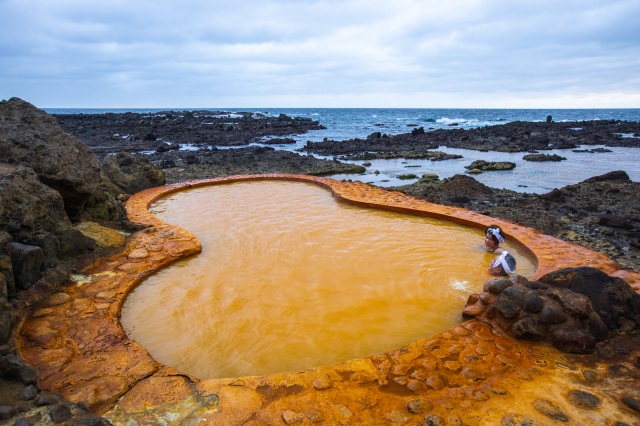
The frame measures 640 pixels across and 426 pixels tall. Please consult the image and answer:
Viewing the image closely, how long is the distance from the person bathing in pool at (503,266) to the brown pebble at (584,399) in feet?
7.00

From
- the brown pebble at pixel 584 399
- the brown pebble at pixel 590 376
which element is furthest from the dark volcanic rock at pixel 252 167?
the brown pebble at pixel 584 399

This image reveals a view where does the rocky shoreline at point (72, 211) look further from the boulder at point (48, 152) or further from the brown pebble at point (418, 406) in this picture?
the brown pebble at point (418, 406)

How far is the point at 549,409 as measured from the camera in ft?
8.43

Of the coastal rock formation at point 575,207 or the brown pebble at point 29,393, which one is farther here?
the coastal rock formation at point 575,207

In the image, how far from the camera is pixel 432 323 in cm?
387

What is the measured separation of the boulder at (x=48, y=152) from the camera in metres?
5.37

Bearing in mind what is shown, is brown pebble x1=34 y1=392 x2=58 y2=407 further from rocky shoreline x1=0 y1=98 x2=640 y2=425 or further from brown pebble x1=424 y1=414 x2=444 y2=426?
brown pebble x1=424 y1=414 x2=444 y2=426

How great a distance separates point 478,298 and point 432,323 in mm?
562

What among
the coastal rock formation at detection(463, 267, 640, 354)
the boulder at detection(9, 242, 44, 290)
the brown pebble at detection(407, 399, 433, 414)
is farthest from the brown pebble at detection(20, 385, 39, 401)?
the coastal rock formation at detection(463, 267, 640, 354)

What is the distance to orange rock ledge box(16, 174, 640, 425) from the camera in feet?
8.33

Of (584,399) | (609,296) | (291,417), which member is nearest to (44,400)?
(291,417)

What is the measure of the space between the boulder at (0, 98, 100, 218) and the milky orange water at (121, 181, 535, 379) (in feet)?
5.75

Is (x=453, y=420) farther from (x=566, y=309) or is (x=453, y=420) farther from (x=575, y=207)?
(x=575, y=207)

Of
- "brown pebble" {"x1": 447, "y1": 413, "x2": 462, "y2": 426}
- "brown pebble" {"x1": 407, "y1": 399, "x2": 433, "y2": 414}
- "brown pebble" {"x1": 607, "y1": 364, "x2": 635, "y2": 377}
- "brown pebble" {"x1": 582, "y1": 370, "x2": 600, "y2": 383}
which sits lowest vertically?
"brown pebble" {"x1": 407, "y1": 399, "x2": 433, "y2": 414}
